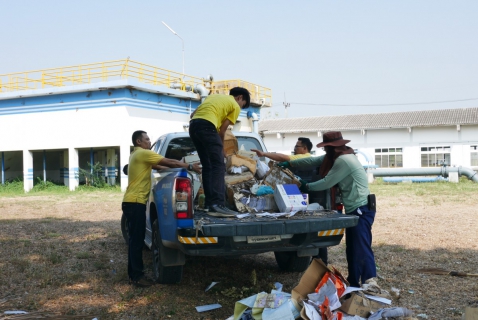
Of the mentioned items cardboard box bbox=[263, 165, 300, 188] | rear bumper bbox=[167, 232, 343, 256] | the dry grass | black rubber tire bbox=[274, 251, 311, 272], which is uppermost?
cardboard box bbox=[263, 165, 300, 188]

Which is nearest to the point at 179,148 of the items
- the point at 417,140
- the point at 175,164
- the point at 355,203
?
the point at 175,164

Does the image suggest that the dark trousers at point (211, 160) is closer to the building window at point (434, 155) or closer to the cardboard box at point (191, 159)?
the cardboard box at point (191, 159)

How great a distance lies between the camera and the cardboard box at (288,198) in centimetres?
517

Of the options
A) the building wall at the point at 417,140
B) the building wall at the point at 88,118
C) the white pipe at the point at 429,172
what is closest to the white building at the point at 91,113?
the building wall at the point at 88,118

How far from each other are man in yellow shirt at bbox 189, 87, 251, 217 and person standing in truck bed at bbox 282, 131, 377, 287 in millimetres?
1087

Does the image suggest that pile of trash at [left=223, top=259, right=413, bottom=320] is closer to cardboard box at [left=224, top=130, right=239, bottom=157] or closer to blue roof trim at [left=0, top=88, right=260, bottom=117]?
cardboard box at [left=224, top=130, right=239, bottom=157]

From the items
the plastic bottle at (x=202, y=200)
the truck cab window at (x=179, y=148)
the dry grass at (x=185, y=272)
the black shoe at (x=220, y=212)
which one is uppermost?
the truck cab window at (x=179, y=148)

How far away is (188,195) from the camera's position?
15.8 feet

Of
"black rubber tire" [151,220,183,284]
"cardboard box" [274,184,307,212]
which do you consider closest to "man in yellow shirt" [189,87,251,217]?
"cardboard box" [274,184,307,212]

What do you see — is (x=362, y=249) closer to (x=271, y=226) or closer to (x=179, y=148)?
(x=271, y=226)

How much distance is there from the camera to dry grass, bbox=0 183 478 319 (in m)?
5.18

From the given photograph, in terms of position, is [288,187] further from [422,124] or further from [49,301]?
[422,124]

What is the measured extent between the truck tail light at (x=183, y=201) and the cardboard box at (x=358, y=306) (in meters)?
1.66

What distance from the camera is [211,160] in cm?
529
